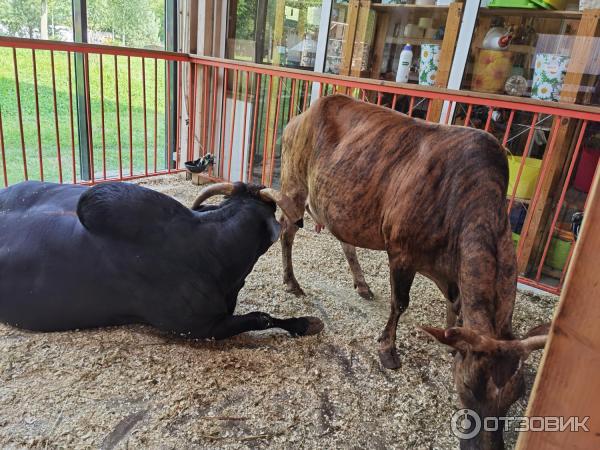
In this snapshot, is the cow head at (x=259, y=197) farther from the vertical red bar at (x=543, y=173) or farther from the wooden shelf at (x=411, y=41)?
the wooden shelf at (x=411, y=41)

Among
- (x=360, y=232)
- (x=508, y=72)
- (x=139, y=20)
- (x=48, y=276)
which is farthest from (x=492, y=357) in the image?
(x=139, y=20)

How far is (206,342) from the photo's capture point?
227 centimetres

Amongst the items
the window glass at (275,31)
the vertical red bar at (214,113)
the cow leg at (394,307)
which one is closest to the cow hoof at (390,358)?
the cow leg at (394,307)

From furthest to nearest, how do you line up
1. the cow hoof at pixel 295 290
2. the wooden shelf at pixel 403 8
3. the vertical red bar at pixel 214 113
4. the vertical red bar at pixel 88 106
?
the vertical red bar at pixel 214 113, the vertical red bar at pixel 88 106, the wooden shelf at pixel 403 8, the cow hoof at pixel 295 290

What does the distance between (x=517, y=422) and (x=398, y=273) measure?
83 cm

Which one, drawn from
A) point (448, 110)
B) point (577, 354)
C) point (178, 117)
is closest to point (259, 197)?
point (577, 354)

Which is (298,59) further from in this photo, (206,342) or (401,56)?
(206,342)

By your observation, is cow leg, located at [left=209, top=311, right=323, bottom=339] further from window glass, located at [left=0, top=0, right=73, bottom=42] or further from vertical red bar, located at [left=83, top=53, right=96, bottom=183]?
window glass, located at [left=0, top=0, right=73, bottom=42]

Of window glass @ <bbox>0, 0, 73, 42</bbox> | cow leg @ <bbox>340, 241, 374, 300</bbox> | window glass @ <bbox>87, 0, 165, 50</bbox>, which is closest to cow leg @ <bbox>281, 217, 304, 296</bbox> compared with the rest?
cow leg @ <bbox>340, 241, 374, 300</bbox>

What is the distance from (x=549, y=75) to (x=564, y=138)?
527 mm

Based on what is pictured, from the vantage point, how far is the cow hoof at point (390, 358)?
231cm

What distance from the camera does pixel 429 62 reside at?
3.95 meters

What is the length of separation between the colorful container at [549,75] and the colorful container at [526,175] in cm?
50

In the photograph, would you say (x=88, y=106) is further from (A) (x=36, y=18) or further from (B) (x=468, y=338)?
(B) (x=468, y=338)
